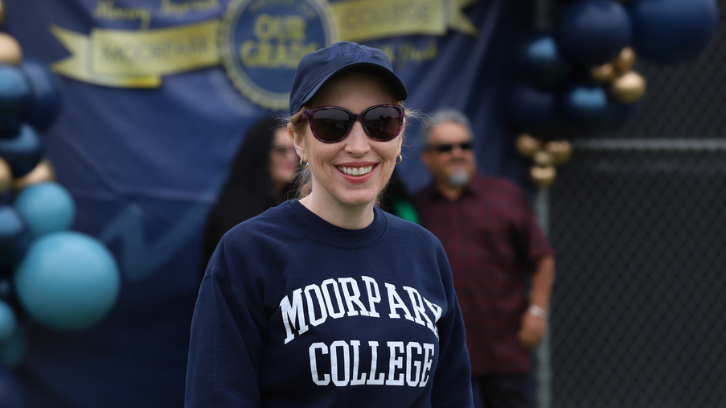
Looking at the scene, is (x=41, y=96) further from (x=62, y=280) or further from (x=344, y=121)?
(x=344, y=121)

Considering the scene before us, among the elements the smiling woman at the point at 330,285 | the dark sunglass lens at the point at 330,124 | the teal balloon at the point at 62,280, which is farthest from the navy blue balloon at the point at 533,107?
the dark sunglass lens at the point at 330,124

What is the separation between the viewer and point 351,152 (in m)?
1.51

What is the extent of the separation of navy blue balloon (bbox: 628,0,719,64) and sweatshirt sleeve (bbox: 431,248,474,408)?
Answer: 2876mm

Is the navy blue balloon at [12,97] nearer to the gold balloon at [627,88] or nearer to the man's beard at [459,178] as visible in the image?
the man's beard at [459,178]

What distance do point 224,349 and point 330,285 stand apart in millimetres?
236

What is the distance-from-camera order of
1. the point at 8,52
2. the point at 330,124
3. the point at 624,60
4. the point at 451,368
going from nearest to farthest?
the point at 330,124 → the point at 451,368 → the point at 8,52 → the point at 624,60

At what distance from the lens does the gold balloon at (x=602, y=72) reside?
4121 mm

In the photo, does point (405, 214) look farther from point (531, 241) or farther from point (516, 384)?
point (516, 384)

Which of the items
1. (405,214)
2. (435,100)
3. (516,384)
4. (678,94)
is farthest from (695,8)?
(516,384)

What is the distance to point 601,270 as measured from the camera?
468cm

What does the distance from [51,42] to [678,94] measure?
3721 mm

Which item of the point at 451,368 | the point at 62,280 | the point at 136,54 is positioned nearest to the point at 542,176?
the point at 136,54

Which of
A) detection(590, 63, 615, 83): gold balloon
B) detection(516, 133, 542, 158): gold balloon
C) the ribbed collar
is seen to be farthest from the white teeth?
detection(516, 133, 542, 158): gold balloon

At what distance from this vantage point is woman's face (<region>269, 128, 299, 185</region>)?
3422 mm
